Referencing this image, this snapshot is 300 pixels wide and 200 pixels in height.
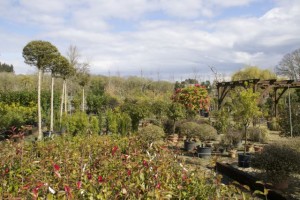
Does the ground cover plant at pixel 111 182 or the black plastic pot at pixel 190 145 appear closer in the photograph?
the ground cover plant at pixel 111 182

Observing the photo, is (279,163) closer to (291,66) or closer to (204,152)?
(204,152)

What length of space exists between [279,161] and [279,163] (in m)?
0.04

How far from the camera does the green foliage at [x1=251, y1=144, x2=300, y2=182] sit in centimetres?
587

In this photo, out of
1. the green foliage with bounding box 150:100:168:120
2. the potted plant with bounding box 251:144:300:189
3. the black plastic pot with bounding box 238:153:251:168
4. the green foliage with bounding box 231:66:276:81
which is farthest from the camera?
the green foliage with bounding box 231:66:276:81

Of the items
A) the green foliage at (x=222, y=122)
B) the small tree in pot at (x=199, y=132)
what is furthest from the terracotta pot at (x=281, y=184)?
the green foliage at (x=222, y=122)

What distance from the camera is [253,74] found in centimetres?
3177

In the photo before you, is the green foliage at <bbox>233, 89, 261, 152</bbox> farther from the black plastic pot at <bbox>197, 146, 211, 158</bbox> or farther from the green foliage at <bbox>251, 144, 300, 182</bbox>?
the green foliage at <bbox>251, 144, 300, 182</bbox>

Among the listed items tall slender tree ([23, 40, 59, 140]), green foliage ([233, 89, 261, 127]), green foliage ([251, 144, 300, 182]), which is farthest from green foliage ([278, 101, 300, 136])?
tall slender tree ([23, 40, 59, 140])

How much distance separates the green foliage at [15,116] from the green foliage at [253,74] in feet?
74.6

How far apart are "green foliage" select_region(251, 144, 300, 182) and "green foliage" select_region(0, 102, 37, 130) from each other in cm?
944

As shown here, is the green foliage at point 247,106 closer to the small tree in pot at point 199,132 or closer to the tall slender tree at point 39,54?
the small tree in pot at point 199,132

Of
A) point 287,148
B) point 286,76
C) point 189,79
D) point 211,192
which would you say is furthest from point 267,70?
point 211,192

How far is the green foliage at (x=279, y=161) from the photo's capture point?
5.87 metres

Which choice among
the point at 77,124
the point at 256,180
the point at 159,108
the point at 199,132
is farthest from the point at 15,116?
the point at 256,180
